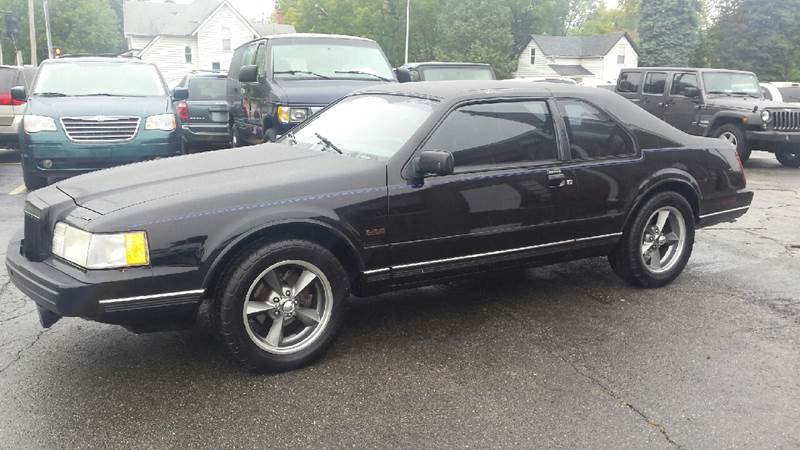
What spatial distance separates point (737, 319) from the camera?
15.5 feet

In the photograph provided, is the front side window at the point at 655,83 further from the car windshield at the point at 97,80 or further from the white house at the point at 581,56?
the white house at the point at 581,56

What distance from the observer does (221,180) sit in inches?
154

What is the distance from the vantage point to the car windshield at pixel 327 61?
9.41m

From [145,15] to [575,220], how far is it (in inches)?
2866

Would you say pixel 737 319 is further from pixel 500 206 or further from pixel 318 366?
pixel 318 366

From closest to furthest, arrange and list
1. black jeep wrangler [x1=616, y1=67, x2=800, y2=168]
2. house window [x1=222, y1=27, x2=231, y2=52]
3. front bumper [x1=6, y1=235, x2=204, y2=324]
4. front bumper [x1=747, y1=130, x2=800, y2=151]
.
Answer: front bumper [x1=6, y1=235, x2=204, y2=324], front bumper [x1=747, y1=130, x2=800, y2=151], black jeep wrangler [x1=616, y1=67, x2=800, y2=168], house window [x1=222, y1=27, x2=231, y2=52]

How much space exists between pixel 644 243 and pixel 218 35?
60.5 meters

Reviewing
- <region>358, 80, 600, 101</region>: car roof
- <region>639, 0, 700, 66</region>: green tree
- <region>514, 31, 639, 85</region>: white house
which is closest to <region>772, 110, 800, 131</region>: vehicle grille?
<region>358, 80, 600, 101</region>: car roof

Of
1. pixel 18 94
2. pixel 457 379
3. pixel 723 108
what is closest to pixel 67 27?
pixel 18 94

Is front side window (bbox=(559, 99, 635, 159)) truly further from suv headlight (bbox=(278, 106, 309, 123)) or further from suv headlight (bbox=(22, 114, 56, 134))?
suv headlight (bbox=(22, 114, 56, 134))

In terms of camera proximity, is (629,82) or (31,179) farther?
(629,82)

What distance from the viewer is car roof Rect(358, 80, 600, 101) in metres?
4.58

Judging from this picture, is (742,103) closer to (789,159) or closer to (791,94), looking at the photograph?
(789,159)

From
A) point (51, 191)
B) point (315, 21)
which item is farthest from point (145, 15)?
point (51, 191)
